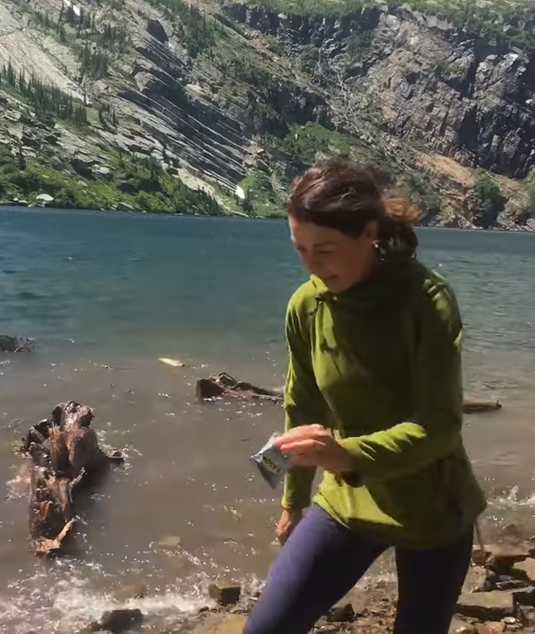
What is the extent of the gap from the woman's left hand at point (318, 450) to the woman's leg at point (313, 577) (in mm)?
468

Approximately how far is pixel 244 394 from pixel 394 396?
43.3ft

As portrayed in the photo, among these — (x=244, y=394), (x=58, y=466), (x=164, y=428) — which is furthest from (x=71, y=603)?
(x=244, y=394)

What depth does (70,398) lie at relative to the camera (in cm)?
1603

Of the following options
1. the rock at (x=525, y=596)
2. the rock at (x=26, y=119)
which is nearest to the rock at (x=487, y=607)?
the rock at (x=525, y=596)

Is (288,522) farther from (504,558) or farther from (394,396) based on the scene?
(504,558)

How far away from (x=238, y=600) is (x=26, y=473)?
4.49m

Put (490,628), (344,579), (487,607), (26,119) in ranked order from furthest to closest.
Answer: (26,119), (487,607), (490,628), (344,579)

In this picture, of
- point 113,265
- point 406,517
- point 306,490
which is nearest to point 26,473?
point 306,490

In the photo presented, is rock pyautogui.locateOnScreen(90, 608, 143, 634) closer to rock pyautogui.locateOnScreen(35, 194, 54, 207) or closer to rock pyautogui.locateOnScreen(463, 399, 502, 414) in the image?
rock pyautogui.locateOnScreen(463, 399, 502, 414)

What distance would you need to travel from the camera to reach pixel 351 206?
11.0 feet

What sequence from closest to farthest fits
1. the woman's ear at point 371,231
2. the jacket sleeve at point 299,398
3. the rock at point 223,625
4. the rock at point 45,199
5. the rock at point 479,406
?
1. the woman's ear at point 371,231
2. the jacket sleeve at point 299,398
3. the rock at point 223,625
4. the rock at point 479,406
5. the rock at point 45,199

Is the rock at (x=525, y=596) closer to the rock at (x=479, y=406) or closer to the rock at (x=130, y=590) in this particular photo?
the rock at (x=130, y=590)

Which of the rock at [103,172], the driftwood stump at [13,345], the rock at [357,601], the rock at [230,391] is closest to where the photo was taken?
the rock at [357,601]

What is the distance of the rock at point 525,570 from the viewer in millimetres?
7832
